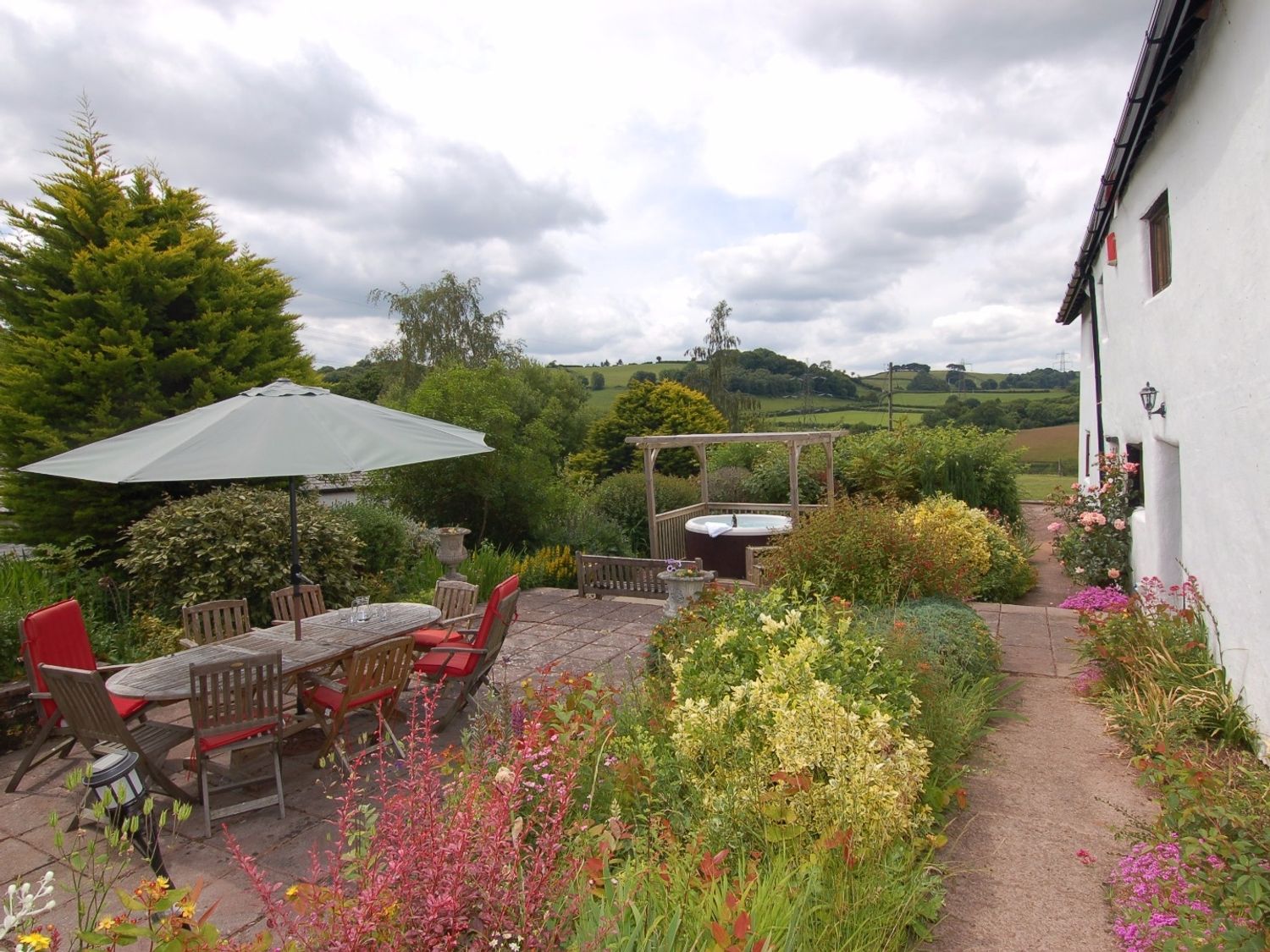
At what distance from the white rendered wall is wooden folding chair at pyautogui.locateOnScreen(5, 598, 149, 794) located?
231 inches

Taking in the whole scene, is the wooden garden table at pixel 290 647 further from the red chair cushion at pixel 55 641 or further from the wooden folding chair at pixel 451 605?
the red chair cushion at pixel 55 641

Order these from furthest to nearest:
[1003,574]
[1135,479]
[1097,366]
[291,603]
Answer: [1097,366], [1003,574], [1135,479], [291,603]

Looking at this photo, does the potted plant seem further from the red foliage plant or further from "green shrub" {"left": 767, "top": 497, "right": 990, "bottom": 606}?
the red foliage plant

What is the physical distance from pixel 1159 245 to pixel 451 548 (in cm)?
762

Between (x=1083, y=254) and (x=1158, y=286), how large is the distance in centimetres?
354

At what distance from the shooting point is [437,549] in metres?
9.43

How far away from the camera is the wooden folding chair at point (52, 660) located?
4.16m

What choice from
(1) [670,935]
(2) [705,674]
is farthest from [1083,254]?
(1) [670,935]

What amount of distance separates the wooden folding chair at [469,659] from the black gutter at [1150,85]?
5131mm

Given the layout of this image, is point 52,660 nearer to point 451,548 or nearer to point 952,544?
point 451,548

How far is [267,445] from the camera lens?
13.9ft

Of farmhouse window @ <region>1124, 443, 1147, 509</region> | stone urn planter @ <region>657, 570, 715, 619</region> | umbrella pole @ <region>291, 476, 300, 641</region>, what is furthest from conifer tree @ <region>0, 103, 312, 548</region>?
farmhouse window @ <region>1124, 443, 1147, 509</region>

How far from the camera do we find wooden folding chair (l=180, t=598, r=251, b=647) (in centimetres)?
514

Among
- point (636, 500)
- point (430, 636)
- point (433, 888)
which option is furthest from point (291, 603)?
point (636, 500)
